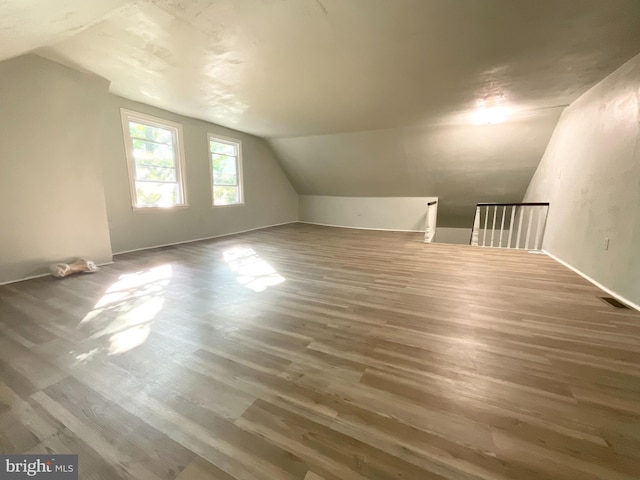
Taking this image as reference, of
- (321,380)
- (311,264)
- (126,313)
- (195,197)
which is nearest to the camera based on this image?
(321,380)

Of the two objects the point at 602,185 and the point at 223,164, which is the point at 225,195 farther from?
the point at 602,185

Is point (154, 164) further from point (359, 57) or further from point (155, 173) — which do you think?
point (359, 57)

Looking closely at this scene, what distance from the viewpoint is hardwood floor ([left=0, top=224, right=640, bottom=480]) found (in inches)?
44.3

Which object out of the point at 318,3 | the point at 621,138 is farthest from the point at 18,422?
the point at 621,138

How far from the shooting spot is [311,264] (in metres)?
4.21

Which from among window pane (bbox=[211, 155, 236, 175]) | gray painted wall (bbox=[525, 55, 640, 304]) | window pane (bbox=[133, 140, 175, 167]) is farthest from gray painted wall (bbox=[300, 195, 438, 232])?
window pane (bbox=[133, 140, 175, 167])

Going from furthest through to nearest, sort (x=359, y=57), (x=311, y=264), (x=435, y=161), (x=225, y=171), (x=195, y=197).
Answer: (x=225, y=171) < (x=435, y=161) < (x=195, y=197) < (x=311, y=264) < (x=359, y=57)

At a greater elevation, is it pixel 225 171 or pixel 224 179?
pixel 225 171

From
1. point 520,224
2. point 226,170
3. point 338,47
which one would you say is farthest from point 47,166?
point 520,224

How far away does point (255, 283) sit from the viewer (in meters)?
3.31

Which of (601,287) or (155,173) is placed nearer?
(601,287)

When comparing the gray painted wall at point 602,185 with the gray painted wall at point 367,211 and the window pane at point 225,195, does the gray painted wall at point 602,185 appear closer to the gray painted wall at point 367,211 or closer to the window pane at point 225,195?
the gray painted wall at point 367,211

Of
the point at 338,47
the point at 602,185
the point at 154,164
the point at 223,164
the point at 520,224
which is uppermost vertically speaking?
the point at 338,47

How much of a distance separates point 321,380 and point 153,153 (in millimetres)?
5354
